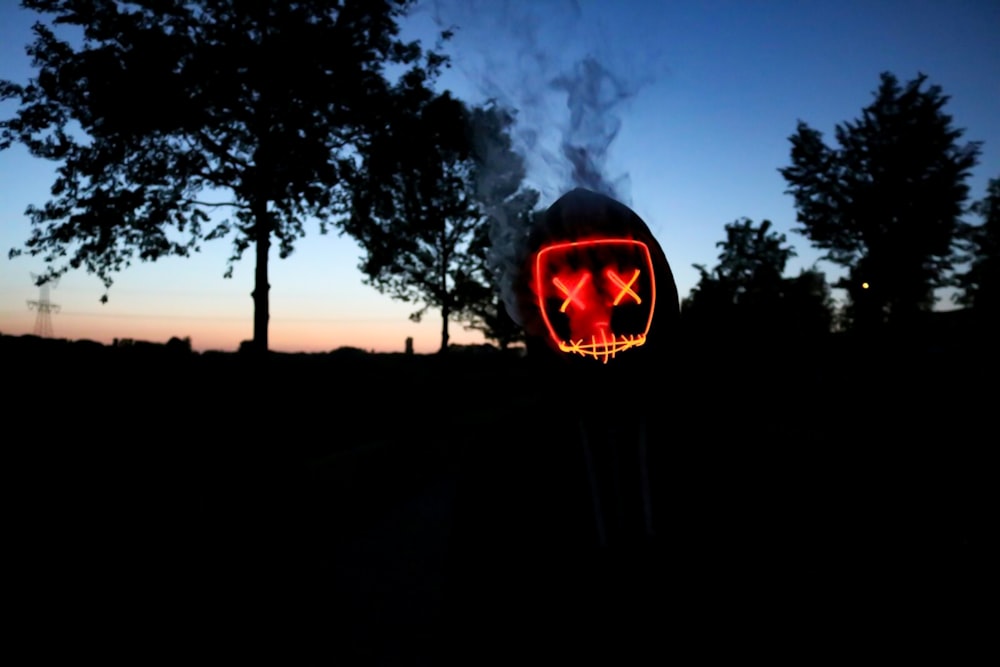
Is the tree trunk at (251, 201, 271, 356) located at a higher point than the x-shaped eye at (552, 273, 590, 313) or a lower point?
higher

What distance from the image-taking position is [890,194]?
80.0 ft

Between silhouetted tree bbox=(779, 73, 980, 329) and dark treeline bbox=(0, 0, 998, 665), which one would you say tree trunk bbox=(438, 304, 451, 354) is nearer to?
dark treeline bbox=(0, 0, 998, 665)

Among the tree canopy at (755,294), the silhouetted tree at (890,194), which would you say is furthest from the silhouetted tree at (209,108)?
the silhouetted tree at (890,194)

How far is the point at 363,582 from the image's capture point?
5844 mm

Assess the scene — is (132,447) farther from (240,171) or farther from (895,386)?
(895,386)

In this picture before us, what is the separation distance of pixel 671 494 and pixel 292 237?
1478 centimetres

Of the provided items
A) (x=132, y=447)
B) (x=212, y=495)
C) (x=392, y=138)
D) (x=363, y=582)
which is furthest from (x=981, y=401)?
(x=392, y=138)

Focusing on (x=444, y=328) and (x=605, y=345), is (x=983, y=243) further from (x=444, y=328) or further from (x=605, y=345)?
(x=605, y=345)

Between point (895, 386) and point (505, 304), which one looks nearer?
point (505, 304)

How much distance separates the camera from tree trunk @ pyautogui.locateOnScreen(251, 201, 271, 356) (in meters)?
13.1

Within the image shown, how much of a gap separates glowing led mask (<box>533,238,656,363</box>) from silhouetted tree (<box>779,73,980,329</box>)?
2148cm

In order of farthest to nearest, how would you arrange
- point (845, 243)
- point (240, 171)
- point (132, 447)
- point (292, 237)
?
1. point (845, 243)
2. point (292, 237)
3. point (240, 171)
4. point (132, 447)

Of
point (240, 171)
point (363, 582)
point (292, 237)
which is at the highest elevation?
point (240, 171)

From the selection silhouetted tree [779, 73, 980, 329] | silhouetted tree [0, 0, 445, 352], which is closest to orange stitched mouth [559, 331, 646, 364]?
silhouetted tree [0, 0, 445, 352]
